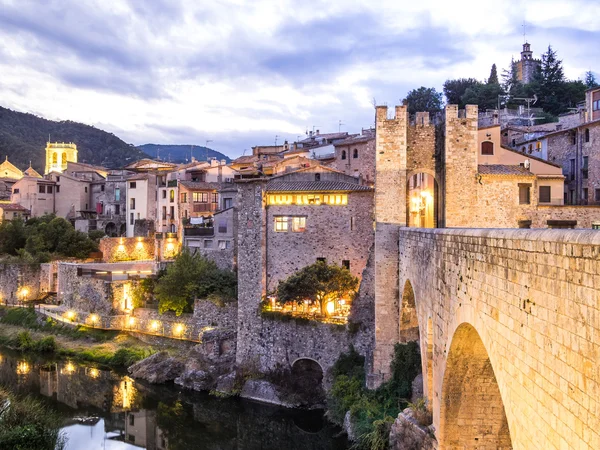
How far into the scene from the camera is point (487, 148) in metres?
29.2

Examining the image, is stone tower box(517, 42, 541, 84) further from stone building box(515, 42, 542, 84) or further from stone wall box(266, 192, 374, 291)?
stone wall box(266, 192, 374, 291)

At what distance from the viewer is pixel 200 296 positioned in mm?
31516

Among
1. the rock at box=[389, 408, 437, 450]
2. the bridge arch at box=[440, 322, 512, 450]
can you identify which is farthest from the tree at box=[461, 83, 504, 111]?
the bridge arch at box=[440, 322, 512, 450]

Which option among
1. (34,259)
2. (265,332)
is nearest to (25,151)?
(34,259)

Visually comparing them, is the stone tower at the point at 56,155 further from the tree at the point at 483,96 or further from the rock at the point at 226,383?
the rock at the point at 226,383

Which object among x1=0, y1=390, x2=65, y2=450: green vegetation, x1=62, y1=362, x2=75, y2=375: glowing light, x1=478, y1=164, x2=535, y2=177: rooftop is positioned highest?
x1=478, y1=164, x2=535, y2=177: rooftop

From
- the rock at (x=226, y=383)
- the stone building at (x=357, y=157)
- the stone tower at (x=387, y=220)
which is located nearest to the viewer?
the stone tower at (x=387, y=220)

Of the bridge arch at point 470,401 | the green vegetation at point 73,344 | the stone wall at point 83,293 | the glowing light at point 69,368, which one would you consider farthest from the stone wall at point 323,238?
the bridge arch at point 470,401

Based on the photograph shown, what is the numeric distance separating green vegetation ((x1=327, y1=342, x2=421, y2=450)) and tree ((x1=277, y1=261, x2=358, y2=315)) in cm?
334

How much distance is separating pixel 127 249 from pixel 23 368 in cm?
1596

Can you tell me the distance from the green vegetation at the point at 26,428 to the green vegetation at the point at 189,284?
1273 centimetres

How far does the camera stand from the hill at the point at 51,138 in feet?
302

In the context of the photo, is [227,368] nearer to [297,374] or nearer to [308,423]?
[297,374]

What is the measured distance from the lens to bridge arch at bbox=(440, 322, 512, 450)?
11469mm
